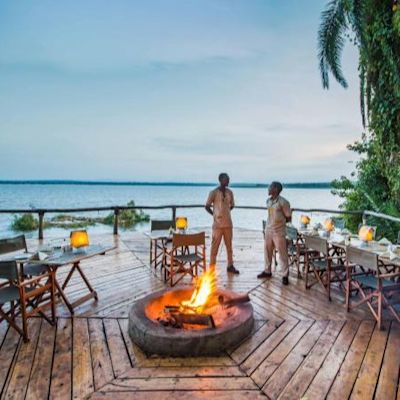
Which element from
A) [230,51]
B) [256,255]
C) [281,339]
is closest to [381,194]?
[256,255]

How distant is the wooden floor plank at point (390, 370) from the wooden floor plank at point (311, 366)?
40 cm

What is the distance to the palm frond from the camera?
5711mm

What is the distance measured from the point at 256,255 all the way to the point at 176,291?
114 inches

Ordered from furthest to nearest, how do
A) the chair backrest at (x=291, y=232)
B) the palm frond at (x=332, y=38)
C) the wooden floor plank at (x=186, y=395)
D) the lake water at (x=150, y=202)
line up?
the lake water at (x=150, y=202) < the palm frond at (x=332, y=38) < the chair backrest at (x=291, y=232) < the wooden floor plank at (x=186, y=395)

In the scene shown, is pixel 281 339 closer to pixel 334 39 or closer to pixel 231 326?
pixel 231 326

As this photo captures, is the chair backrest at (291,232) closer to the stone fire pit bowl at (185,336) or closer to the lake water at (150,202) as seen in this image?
the stone fire pit bowl at (185,336)

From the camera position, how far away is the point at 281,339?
2561 millimetres

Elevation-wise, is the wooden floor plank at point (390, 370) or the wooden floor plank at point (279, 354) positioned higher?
the wooden floor plank at point (390, 370)

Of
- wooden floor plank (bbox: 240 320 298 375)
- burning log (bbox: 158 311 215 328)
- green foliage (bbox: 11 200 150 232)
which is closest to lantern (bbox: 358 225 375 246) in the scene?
wooden floor plank (bbox: 240 320 298 375)

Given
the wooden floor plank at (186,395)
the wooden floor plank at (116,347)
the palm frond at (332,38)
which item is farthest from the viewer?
the palm frond at (332,38)

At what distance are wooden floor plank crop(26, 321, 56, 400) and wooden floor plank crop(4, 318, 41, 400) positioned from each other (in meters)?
0.03

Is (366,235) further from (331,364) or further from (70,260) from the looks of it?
(70,260)

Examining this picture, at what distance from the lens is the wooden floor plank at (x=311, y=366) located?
188 cm

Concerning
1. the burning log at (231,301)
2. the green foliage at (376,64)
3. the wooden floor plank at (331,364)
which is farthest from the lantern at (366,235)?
the green foliage at (376,64)
